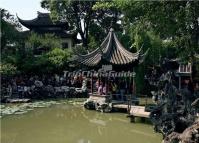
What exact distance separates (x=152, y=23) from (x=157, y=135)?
152 inches

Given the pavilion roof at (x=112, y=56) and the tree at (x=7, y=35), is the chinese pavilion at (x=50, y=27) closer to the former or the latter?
the tree at (x=7, y=35)

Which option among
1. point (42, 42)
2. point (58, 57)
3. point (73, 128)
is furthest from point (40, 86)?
point (73, 128)

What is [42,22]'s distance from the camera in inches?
1464

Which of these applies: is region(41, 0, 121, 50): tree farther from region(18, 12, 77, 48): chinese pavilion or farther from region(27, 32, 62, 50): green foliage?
region(27, 32, 62, 50): green foliage

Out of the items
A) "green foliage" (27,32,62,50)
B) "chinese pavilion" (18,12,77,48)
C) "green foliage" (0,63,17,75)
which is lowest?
"green foliage" (0,63,17,75)

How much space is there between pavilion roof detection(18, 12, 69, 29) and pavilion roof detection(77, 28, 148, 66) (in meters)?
17.2

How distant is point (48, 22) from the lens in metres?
37.3

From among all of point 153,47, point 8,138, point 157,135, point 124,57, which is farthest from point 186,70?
point 8,138

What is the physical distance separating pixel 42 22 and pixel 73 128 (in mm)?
24023

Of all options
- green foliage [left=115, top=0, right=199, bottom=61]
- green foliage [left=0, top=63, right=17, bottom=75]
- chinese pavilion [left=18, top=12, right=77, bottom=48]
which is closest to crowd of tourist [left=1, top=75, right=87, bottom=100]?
green foliage [left=0, top=63, right=17, bottom=75]

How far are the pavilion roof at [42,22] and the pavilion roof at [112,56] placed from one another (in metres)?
17.2

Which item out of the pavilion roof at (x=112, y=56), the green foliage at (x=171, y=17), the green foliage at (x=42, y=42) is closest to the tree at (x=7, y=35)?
the green foliage at (x=42, y=42)

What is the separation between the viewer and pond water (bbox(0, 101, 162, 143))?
1237 centimetres

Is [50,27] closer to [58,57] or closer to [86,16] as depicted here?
[86,16]
